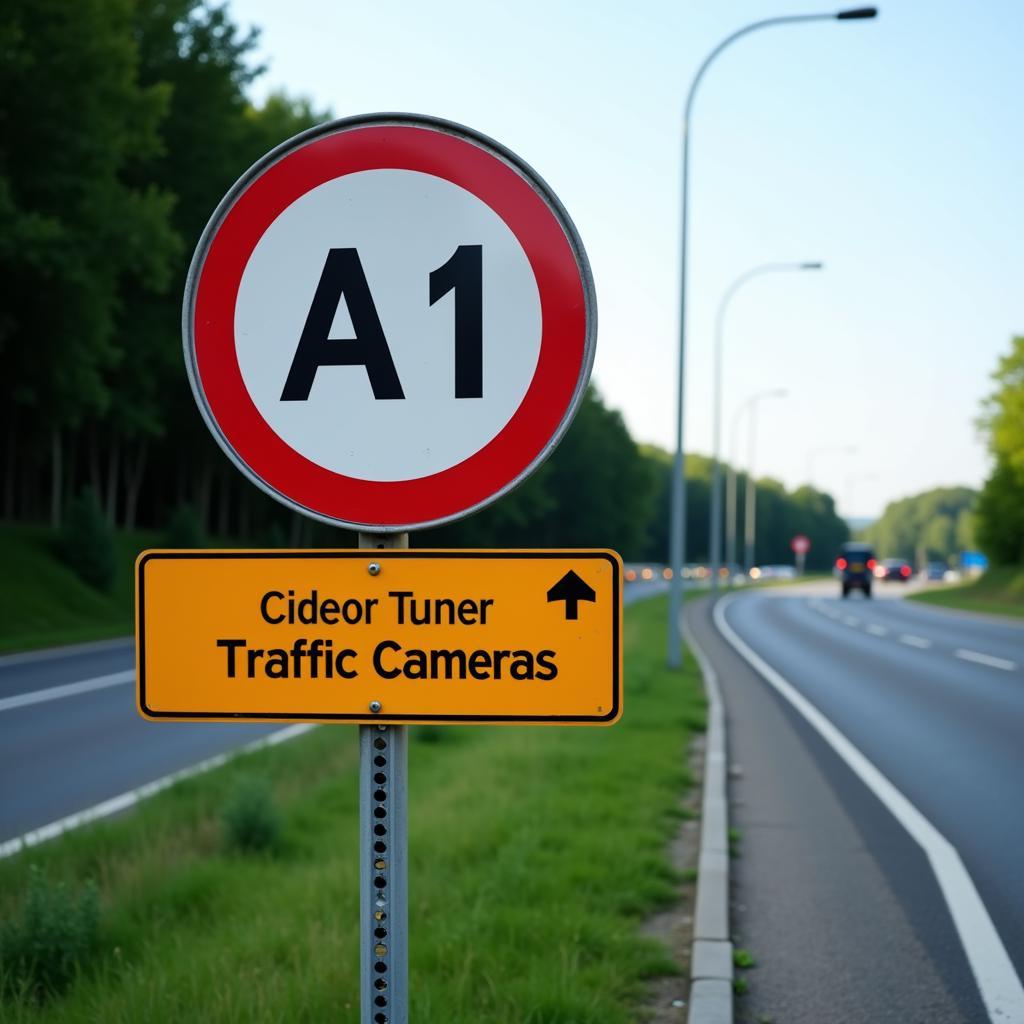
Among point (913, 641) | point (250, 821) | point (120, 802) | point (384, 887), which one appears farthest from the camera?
point (913, 641)

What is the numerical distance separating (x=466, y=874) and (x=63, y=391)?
78.4 feet

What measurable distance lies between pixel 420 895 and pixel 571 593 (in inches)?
139

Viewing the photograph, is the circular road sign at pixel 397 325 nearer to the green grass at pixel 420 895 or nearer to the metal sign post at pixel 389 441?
the metal sign post at pixel 389 441

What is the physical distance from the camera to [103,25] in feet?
84.4

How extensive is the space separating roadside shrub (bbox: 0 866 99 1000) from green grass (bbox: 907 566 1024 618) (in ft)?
153

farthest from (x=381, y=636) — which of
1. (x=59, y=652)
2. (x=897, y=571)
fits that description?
(x=897, y=571)

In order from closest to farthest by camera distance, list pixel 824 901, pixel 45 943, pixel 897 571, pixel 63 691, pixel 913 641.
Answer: pixel 45 943
pixel 824 901
pixel 63 691
pixel 913 641
pixel 897 571

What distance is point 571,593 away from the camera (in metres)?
2.21

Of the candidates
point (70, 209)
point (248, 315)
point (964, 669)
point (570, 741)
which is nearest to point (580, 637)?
point (248, 315)

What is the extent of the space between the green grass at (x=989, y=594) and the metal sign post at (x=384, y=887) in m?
48.2

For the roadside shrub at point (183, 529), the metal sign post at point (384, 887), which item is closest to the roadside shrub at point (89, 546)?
the roadside shrub at point (183, 529)

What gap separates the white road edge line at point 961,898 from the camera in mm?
4656

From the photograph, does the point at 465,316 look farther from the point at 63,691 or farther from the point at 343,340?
the point at 63,691

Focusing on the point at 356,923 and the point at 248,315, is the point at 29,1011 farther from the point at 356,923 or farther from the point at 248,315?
the point at 248,315
